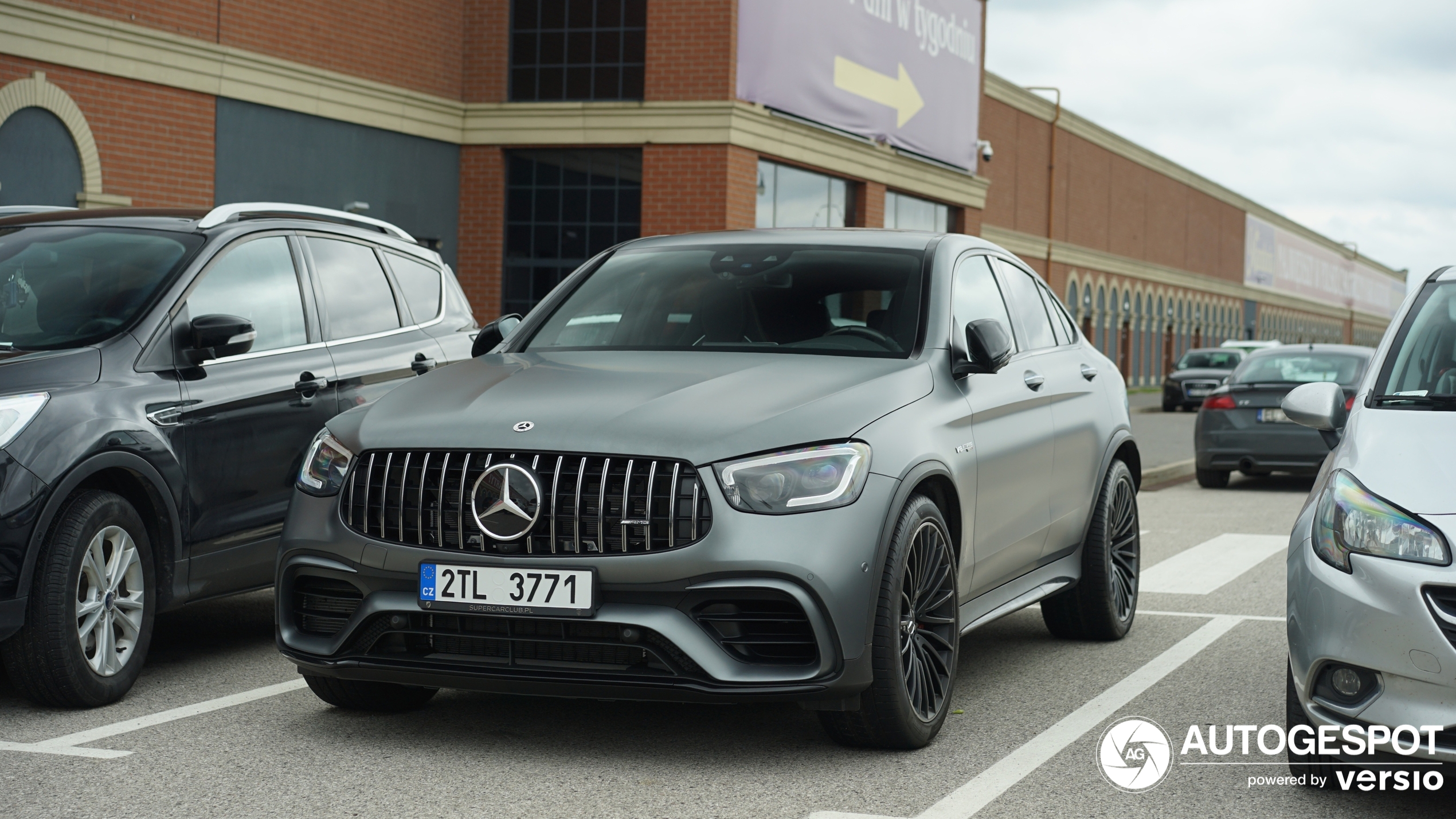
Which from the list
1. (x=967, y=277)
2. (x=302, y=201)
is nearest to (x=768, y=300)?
(x=967, y=277)

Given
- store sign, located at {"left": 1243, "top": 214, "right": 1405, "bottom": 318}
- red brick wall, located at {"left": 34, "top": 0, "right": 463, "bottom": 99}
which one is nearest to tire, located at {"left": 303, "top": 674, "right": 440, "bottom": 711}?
red brick wall, located at {"left": 34, "top": 0, "right": 463, "bottom": 99}

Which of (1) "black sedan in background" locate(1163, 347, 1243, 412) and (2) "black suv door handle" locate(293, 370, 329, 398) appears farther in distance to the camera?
(1) "black sedan in background" locate(1163, 347, 1243, 412)

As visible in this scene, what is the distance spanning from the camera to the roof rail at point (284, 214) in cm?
661

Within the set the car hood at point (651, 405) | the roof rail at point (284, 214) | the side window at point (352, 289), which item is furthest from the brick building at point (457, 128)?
the car hood at point (651, 405)

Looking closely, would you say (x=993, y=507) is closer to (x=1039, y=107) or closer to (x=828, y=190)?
(x=828, y=190)

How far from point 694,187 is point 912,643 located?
1870 cm

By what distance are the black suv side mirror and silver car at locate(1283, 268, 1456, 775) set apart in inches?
46.7

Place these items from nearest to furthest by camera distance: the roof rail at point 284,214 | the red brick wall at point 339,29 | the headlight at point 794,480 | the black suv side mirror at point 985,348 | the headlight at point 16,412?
the headlight at point 794,480 → the headlight at point 16,412 → the black suv side mirror at point 985,348 → the roof rail at point 284,214 → the red brick wall at point 339,29

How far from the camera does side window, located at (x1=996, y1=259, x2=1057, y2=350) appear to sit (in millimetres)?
6605

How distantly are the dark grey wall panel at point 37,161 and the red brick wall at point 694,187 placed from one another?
8.20 m

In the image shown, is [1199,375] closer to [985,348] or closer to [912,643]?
[985,348]

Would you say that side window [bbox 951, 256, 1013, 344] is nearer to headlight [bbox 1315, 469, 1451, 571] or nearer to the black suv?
headlight [bbox 1315, 469, 1451, 571]

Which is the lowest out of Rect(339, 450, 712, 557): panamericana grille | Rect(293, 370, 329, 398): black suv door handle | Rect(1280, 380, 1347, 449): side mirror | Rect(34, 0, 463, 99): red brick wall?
Rect(339, 450, 712, 557): panamericana grille

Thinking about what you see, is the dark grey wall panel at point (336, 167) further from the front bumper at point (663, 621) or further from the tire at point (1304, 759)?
the tire at point (1304, 759)
